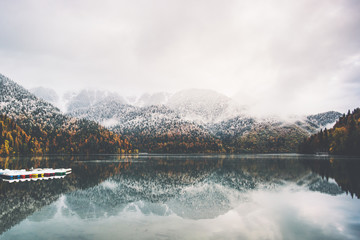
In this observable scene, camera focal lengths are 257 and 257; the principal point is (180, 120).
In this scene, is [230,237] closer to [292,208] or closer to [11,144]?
[292,208]

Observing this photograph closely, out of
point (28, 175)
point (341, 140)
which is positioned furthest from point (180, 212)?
point (341, 140)

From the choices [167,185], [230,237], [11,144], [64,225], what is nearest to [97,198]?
[64,225]

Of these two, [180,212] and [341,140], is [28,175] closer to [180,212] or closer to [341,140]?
[180,212]

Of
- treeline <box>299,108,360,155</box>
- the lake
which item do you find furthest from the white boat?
treeline <box>299,108,360,155</box>

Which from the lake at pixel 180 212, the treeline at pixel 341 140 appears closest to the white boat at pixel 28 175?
the lake at pixel 180 212

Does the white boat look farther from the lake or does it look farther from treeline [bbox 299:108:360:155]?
treeline [bbox 299:108:360:155]

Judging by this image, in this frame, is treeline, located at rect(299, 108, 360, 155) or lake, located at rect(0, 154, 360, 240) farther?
treeline, located at rect(299, 108, 360, 155)

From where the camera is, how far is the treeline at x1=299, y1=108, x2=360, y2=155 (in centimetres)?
14052

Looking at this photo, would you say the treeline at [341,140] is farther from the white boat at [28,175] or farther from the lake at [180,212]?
the white boat at [28,175]

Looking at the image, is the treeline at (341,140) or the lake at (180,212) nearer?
the lake at (180,212)

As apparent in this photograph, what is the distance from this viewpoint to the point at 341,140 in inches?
5896

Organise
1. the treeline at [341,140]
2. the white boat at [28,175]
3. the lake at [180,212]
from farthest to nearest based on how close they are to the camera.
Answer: the treeline at [341,140], the white boat at [28,175], the lake at [180,212]

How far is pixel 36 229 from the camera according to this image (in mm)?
22500

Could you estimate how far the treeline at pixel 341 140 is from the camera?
14052 centimetres
